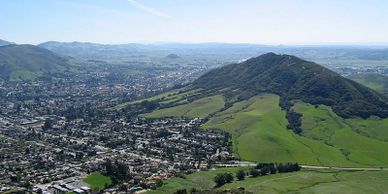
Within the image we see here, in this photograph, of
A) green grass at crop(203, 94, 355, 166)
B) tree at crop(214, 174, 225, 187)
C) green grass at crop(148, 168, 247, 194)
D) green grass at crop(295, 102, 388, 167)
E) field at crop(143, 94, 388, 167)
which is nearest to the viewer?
green grass at crop(148, 168, 247, 194)

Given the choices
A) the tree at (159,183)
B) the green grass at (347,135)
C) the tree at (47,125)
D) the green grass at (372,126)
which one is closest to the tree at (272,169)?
the green grass at (347,135)

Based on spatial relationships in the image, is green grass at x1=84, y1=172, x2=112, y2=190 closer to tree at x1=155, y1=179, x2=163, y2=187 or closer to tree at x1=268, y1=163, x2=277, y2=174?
tree at x1=155, y1=179, x2=163, y2=187

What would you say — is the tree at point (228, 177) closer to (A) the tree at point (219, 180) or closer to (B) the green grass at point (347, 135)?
(A) the tree at point (219, 180)

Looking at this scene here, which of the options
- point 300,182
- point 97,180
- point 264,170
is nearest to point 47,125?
point 97,180

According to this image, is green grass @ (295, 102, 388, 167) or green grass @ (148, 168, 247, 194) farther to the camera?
green grass @ (295, 102, 388, 167)

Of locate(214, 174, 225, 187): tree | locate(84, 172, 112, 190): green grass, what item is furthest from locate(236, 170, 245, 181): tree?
locate(84, 172, 112, 190): green grass

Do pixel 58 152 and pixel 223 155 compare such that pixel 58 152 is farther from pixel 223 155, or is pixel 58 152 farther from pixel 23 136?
pixel 223 155
